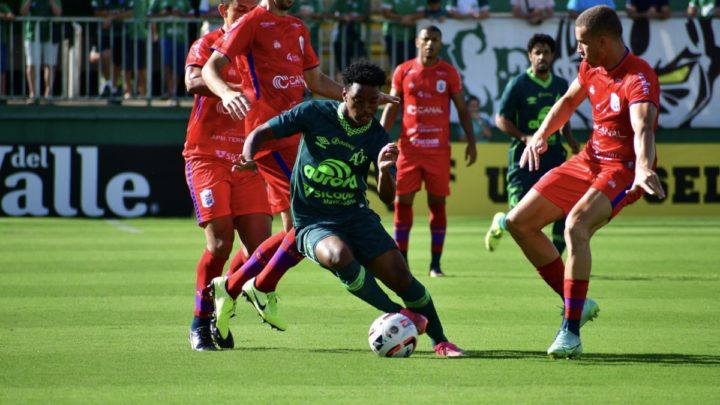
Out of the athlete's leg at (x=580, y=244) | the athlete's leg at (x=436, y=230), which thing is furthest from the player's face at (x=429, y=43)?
the athlete's leg at (x=580, y=244)

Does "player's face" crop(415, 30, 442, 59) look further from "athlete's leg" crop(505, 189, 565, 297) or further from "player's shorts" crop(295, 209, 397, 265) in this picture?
"player's shorts" crop(295, 209, 397, 265)

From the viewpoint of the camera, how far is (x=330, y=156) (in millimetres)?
8266

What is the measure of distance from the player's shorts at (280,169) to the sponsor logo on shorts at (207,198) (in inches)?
21.2

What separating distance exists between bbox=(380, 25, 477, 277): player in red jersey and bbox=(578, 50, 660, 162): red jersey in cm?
A: 550

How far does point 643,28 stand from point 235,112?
16387 mm

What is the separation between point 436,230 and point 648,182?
20.7ft

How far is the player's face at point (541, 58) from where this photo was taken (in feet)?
43.4

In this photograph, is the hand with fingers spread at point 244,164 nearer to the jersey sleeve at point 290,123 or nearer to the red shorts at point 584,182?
the jersey sleeve at point 290,123

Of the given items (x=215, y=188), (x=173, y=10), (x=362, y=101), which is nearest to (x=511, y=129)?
(x=215, y=188)

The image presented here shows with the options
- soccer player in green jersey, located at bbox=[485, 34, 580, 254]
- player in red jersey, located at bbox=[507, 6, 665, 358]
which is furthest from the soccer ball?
soccer player in green jersey, located at bbox=[485, 34, 580, 254]

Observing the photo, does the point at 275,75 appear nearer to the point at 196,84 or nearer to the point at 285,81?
the point at 285,81

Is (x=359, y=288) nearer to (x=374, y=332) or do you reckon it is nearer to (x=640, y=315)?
(x=374, y=332)

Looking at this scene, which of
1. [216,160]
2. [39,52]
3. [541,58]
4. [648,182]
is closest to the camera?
[648,182]

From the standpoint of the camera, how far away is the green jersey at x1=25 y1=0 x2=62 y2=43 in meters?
22.6
